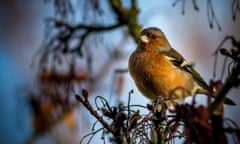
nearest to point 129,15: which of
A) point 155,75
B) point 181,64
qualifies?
point 181,64

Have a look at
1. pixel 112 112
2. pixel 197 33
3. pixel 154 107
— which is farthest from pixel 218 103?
pixel 197 33

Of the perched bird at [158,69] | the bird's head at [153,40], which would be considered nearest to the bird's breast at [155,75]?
the perched bird at [158,69]

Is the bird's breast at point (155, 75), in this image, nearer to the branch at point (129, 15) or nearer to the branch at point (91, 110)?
the branch at point (129, 15)

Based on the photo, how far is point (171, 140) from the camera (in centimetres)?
219

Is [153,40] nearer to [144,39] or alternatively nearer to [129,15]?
[144,39]

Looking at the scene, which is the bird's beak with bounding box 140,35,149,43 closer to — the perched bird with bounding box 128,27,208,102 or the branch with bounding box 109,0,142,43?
the perched bird with bounding box 128,27,208,102

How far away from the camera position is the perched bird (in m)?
3.56

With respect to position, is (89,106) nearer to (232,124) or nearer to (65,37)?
(232,124)

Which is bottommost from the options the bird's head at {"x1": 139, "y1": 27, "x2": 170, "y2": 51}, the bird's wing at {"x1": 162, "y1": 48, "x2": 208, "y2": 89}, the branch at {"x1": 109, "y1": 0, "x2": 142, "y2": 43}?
the bird's wing at {"x1": 162, "y1": 48, "x2": 208, "y2": 89}

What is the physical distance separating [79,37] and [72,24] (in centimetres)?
12

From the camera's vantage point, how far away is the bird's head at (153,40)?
4.07 m

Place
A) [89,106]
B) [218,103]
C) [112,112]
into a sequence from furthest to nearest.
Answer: [112,112]
[89,106]
[218,103]

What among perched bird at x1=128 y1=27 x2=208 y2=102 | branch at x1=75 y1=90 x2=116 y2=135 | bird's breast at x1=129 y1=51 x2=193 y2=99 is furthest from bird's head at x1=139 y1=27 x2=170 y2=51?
branch at x1=75 y1=90 x2=116 y2=135

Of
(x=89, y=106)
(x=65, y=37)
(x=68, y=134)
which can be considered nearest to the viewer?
(x=89, y=106)
